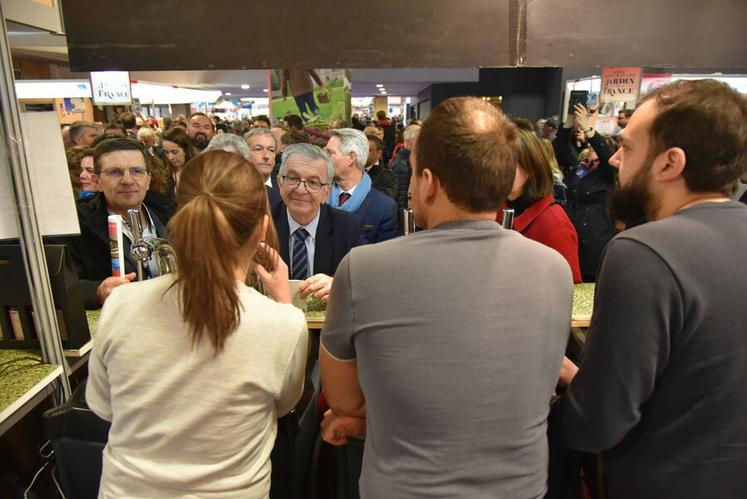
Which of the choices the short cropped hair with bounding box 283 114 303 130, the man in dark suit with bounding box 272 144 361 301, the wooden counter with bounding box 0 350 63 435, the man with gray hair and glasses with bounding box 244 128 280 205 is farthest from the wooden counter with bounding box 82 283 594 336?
the short cropped hair with bounding box 283 114 303 130

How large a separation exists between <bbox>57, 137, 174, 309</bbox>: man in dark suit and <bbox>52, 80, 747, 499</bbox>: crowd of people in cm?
125

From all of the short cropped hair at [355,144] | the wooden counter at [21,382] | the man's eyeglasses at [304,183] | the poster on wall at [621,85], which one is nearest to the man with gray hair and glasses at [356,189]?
the short cropped hair at [355,144]

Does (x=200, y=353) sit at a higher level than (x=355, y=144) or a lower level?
lower

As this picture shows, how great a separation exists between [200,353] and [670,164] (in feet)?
3.48

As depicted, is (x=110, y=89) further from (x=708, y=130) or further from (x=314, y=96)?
(x=708, y=130)

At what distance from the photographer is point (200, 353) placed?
1022mm

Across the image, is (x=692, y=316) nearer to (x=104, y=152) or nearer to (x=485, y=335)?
(x=485, y=335)

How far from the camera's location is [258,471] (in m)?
1.16

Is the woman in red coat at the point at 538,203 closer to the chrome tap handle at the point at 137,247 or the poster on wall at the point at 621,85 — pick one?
the chrome tap handle at the point at 137,247

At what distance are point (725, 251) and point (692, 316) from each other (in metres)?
0.14

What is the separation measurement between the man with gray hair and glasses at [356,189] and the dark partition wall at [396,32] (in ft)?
5.46

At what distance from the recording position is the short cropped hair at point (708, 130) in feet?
3.39

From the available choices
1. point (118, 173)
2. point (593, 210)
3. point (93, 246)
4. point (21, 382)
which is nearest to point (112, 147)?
point (118, 173)

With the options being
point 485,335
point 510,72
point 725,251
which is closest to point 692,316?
point 725,251
